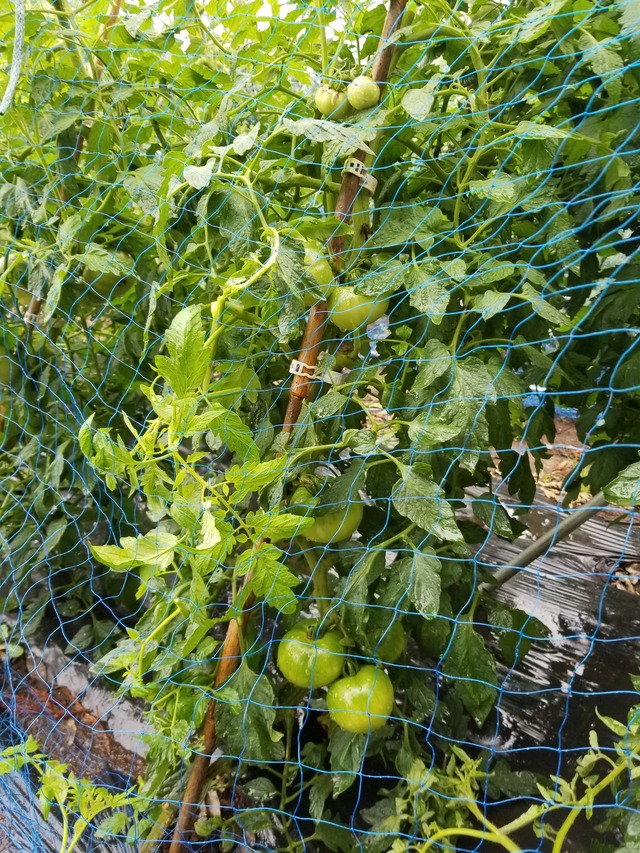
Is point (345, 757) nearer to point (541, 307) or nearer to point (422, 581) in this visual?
point (422, 581)

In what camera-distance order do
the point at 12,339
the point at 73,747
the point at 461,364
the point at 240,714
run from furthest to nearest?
the point at 12,339 → the point at 73,747 → the point at 240,714 → the point at 461,364

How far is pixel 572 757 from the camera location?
1278 mm

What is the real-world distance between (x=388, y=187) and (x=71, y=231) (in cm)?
61

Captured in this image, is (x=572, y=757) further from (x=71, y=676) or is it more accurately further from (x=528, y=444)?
(x=71, y=676)

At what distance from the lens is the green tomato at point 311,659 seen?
941 mm

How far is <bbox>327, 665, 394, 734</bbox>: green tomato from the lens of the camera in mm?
914

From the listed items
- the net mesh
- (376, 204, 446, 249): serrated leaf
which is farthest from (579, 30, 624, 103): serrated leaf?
(376, 204, 446, 249): serrated leaf

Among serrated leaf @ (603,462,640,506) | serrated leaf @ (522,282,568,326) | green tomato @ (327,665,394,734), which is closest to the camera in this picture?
serrated leaf @ (603,462,640,506)

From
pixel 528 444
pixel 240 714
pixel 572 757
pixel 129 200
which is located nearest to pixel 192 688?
pixel 240 714

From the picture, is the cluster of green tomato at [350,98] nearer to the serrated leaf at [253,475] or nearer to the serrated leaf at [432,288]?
the serrated leaf at [432,288]

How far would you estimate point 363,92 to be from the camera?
87cm

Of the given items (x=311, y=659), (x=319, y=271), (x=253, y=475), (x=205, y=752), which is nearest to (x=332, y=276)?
(x=319, y=271)

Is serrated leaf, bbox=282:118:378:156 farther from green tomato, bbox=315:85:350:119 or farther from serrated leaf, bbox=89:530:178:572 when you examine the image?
serrated leaf, bbox=89:530:178:572

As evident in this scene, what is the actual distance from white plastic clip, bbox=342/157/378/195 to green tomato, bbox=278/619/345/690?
0.72 metres
